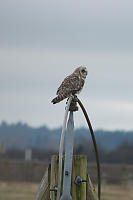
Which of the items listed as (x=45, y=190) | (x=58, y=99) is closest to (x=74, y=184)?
(x=45, y=190)

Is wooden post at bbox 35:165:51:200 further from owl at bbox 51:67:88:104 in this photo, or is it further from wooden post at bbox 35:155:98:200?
owl at bbox 51:67:88:104

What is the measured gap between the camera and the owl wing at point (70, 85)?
480 centimetres

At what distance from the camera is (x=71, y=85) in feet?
16.5

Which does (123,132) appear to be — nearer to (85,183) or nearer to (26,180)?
(26,180)

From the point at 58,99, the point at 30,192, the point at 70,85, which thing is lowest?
the point at 58,99

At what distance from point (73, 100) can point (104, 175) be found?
2886 cm

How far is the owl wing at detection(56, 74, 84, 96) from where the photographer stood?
15.8 ft

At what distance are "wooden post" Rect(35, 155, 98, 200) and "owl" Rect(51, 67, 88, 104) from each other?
2.65ft

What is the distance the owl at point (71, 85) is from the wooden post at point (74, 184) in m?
0.81

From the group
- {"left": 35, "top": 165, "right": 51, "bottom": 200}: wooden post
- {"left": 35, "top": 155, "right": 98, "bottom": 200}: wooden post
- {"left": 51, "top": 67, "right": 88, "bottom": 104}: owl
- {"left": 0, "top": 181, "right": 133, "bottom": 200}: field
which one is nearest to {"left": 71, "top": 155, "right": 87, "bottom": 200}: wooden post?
{"left": 35, "top": 155, "right": 98, "bottom": 200}: wooden post

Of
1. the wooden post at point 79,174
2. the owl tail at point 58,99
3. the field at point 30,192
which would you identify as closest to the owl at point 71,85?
the owl tail at point 58,99

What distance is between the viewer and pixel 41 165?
32.9m

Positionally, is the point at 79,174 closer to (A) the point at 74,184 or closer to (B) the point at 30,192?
(A) the point at 74,184

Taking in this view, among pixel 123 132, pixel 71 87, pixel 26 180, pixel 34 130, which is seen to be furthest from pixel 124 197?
pixel 34 130
